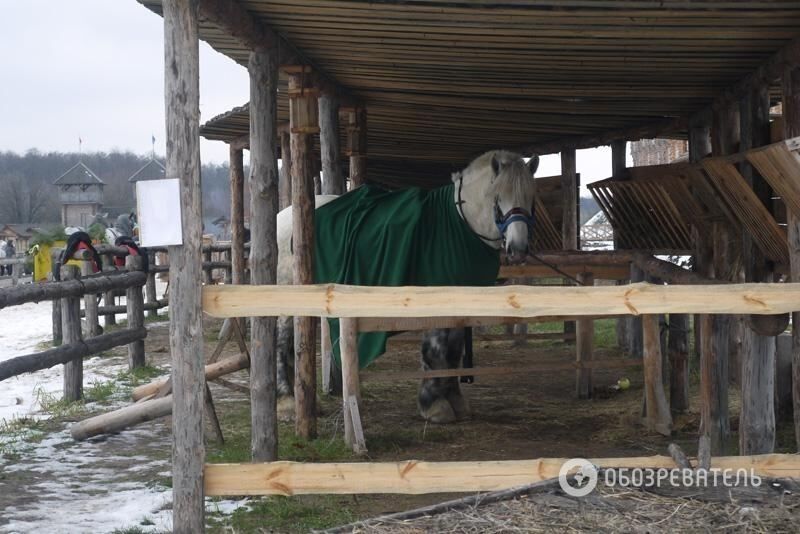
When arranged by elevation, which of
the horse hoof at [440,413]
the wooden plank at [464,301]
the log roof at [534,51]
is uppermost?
the log roof at [534,51]

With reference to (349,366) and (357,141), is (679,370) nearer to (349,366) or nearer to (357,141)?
(349,366)

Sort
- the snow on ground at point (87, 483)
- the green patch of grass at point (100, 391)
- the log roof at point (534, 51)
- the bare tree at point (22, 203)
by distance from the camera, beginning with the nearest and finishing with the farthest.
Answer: the snow on ground at point (87, 483), the log roof at point (534, 51), the green patch of grass at point (100, 391), the bare tree at point (22, 203)

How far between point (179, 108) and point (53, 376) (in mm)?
7447

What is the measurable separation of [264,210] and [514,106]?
11.8ft

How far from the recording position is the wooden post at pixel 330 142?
30.4 ft

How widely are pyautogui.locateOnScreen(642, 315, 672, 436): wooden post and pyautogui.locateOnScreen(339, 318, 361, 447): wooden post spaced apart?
246 cm

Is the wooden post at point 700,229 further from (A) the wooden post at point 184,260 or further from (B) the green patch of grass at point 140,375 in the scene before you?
(B) the green patch of grass at point 140,375

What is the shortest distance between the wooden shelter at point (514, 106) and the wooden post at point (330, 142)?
18 mm

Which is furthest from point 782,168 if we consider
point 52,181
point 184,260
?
point 52,181

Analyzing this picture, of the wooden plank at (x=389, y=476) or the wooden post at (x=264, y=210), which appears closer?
the wooden plank at (x=389, y=476)

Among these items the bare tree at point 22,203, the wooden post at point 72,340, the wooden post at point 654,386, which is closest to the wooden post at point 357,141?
the wooden post at point 72,340

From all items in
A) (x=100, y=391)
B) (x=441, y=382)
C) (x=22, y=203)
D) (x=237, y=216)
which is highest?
(x=22, y=203)

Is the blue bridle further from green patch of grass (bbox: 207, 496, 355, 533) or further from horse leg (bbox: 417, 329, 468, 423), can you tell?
green patch of grass (bbox: 207, 496, 355, 533)

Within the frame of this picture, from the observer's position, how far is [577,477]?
4.46m
